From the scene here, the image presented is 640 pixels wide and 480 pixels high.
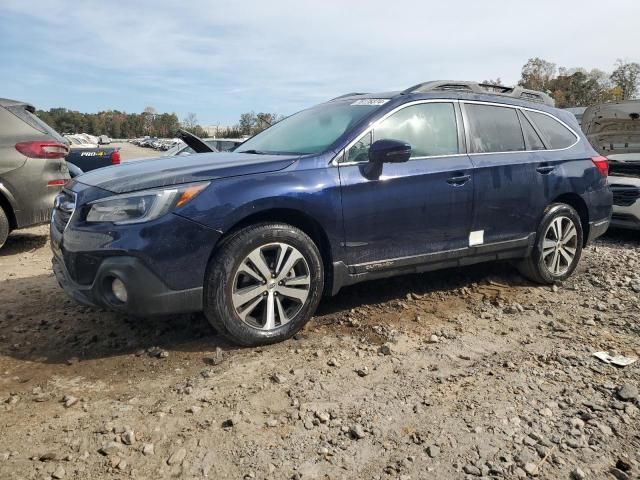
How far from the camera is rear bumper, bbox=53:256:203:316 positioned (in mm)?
3053

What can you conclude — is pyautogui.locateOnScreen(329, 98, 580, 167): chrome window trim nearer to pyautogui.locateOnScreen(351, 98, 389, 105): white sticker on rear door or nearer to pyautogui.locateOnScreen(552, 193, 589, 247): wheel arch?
pyautogui.locateOnScreen(351, 98, 389, 105): white sticker on rear door

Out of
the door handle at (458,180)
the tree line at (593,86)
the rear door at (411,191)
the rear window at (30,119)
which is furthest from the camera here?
the tree line at (593,86)

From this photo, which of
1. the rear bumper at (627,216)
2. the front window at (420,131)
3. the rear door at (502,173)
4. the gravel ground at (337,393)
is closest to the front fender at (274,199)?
the front window at (420,131)

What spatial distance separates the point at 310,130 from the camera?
4.22 meters

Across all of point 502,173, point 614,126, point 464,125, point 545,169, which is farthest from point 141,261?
point 614,126

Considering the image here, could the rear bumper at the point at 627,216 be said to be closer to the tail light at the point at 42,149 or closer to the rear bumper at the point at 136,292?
the rear bumper at the point at 136,292

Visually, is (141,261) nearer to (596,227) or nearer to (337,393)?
(337,393)

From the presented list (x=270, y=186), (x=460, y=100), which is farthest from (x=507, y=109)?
(x=270, y=186)

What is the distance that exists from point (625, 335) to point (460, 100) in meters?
2.16

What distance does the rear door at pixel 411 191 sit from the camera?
12.1ft

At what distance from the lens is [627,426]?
8.43ft

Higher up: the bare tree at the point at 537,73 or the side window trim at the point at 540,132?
the bare tree at the point at 537,73

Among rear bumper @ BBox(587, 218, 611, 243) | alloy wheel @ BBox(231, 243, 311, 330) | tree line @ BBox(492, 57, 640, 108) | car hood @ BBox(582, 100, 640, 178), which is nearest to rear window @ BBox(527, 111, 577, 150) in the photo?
rear bumper @ BBox(587, 218, 611, 243)

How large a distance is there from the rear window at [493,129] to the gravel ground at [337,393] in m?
1.29
